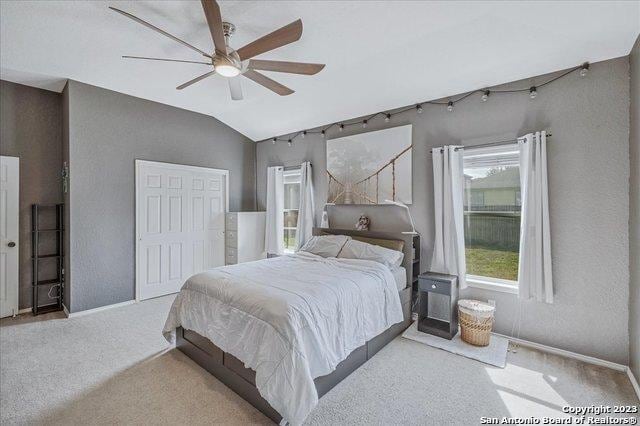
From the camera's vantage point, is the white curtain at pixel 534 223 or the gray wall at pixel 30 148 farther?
the gray wall at pixel 30 148

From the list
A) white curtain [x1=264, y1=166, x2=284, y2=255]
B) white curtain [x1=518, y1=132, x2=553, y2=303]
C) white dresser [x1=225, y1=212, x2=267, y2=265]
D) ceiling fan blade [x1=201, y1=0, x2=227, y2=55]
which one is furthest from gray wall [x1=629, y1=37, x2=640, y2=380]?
white dresser [x1=225, y1=212, x2=267, y2=265]

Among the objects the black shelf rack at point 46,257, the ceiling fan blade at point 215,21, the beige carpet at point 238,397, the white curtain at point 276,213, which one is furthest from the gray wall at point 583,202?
the black shelf rack at point 46,257

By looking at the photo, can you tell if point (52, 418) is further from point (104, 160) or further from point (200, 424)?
point (104, 160)

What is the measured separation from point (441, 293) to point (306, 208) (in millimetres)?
2395

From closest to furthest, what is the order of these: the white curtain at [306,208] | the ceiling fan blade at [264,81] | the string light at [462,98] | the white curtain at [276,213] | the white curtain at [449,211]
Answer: the ceiling fan blade at [264,81] < the string light at [462,98] < the white curtain at [449,211] < the white curtain at [306,208] < the white curtain at [276,213]

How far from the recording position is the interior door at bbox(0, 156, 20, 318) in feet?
11.7

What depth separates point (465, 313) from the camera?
→ 2.95m

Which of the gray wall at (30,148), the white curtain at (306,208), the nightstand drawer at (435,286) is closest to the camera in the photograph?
the nightstand drawer at (435,286)

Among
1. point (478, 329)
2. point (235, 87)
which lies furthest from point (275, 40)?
point (478, 329)

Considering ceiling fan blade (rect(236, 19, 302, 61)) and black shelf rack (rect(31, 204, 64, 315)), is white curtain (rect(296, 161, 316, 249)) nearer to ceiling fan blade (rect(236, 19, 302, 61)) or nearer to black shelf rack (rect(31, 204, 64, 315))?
ceiling fan blade (rect(236, 19, 302, 61))

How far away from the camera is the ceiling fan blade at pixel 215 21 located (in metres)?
1.68

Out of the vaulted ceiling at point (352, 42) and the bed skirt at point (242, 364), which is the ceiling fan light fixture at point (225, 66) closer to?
the vaulted ceiling at point (352, 42)

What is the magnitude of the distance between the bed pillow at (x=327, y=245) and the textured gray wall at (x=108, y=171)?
2592 mm

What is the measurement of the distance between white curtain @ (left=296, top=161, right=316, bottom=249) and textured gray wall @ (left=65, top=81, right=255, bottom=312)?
6.46ft
